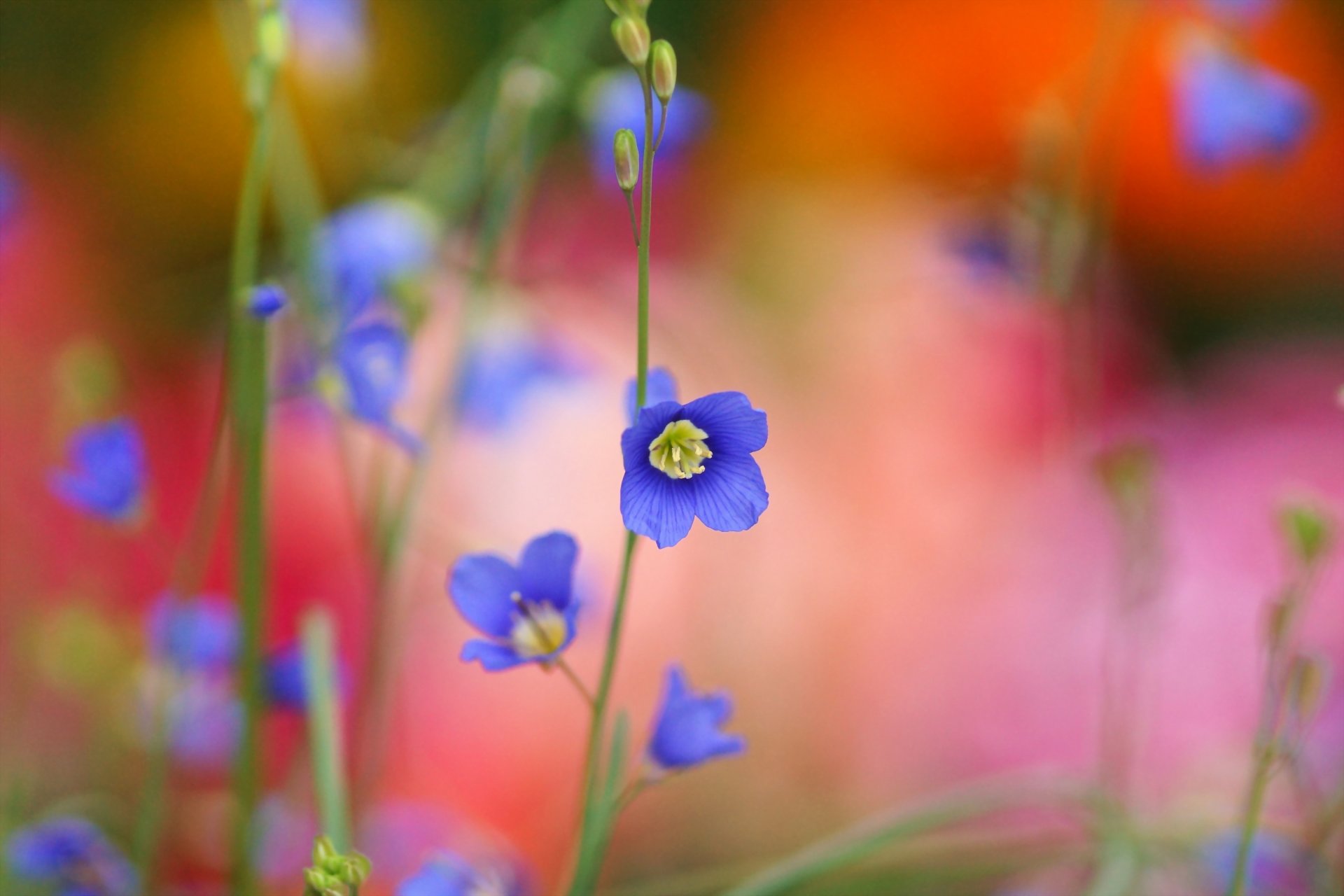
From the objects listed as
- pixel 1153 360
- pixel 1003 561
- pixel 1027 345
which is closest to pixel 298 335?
pixel 1003 561

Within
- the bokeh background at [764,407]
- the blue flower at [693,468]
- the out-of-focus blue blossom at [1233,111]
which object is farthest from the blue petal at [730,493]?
the out-of-focus blue blossom at [1233,111]

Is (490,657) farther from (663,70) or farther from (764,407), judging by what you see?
(764,407)

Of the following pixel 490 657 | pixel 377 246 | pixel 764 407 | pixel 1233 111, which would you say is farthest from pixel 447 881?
pixel 764 407

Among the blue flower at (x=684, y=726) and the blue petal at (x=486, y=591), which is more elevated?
the blue petal at (x=486, y=591)

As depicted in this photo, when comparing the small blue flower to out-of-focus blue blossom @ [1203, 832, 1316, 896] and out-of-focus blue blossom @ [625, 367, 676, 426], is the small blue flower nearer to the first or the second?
out-of-focus blue blossom @ [625, 367, 676, 426]

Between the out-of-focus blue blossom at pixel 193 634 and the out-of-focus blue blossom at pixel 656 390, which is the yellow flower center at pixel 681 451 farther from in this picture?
the out-of-focus blue blossom at pixel 193 634
